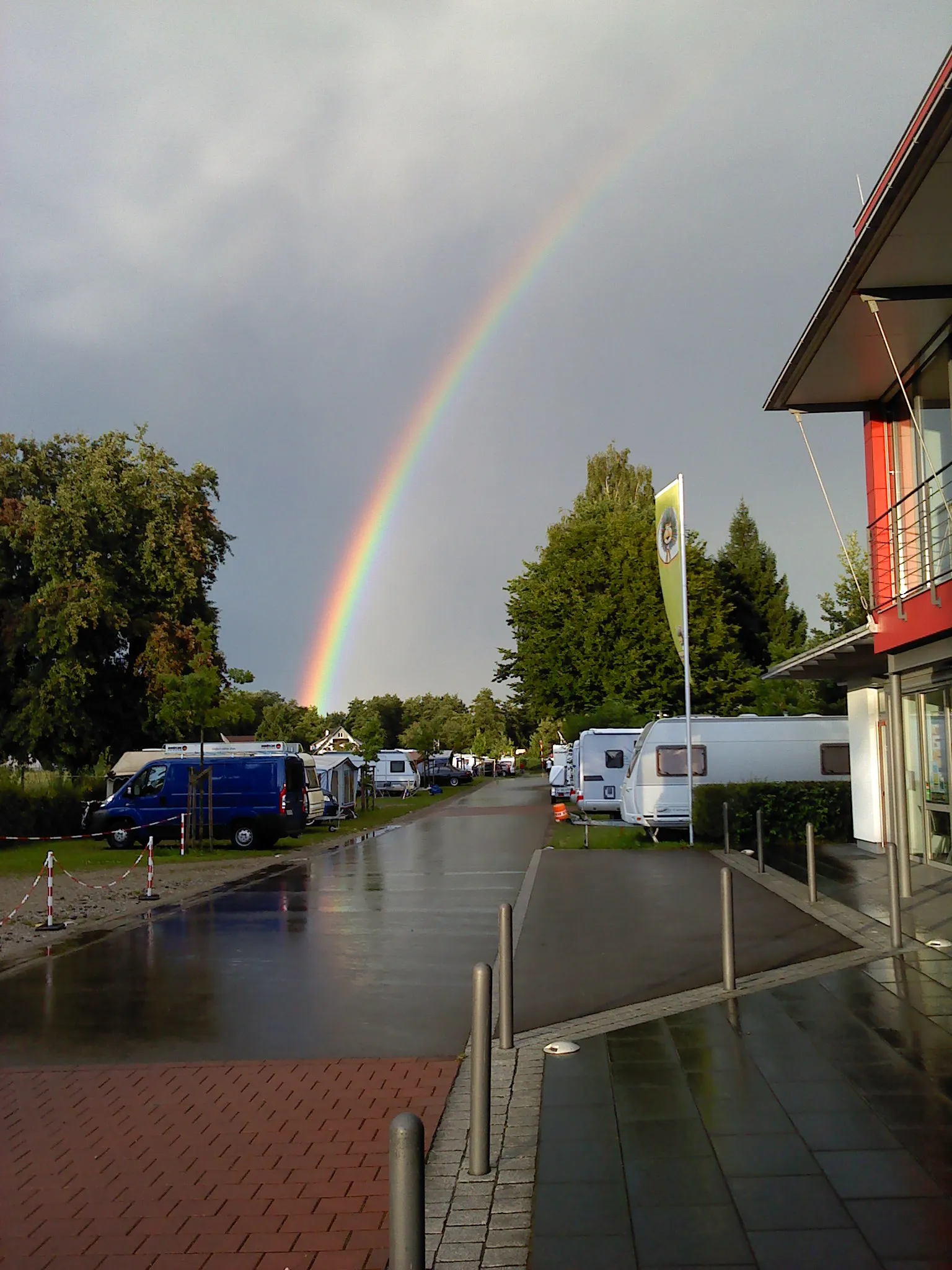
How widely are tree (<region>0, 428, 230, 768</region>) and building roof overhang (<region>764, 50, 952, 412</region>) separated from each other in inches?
977

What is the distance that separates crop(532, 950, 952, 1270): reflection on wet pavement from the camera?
165 inches

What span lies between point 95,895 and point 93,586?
19.6 m

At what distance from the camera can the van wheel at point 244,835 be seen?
26.2m

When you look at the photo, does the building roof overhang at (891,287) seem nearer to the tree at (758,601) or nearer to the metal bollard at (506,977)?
the metal bollard at (506,977)

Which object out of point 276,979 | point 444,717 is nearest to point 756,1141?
point 276,979

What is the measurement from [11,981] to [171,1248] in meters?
6.62

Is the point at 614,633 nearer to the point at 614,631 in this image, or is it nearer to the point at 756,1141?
the point at 614,631

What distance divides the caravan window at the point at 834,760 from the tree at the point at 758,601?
104 ft

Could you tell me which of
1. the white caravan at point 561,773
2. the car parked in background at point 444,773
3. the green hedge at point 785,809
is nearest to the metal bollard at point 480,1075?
the green hedge at point 785,809

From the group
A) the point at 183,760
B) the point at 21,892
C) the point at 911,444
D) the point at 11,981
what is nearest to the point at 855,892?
the point at 911,444

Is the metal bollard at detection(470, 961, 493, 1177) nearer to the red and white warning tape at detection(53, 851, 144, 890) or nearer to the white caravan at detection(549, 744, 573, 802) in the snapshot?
the red and white warning tape at detection(53, 851, 144, 890)

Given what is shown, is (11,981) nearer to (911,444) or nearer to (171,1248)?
(171,1248)

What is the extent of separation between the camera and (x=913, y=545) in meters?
14.8

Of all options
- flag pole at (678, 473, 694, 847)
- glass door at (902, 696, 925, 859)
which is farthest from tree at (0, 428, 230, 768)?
glass door at (902, 696, 925, 859)
